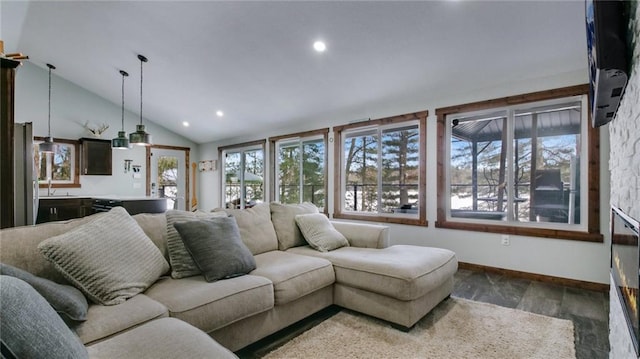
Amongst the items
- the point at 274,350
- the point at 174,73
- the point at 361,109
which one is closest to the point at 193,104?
the point at 174,73

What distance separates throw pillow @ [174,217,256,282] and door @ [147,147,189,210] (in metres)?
6.15

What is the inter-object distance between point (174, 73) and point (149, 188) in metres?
3.67

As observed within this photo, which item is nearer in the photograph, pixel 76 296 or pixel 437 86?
pixel 76 296

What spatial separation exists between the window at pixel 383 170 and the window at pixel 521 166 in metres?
0.40

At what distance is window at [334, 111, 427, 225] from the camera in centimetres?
456

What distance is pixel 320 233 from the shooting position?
299cm

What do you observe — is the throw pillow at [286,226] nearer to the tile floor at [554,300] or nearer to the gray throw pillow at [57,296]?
the tile floor at [554,300]

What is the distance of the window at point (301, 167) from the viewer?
19.2ft

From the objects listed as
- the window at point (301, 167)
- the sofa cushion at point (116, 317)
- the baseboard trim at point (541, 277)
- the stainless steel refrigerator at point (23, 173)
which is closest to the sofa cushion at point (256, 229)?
the sofa cushion at point (116, 317)

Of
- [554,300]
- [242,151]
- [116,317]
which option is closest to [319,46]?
[116,317]

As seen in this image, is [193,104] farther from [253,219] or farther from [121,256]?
[121,256]

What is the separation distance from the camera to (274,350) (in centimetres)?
197

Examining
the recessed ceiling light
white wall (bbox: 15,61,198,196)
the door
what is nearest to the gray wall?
the recessed ceiling light

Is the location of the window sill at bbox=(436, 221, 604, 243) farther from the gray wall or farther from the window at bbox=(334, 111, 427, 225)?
the gray wall
